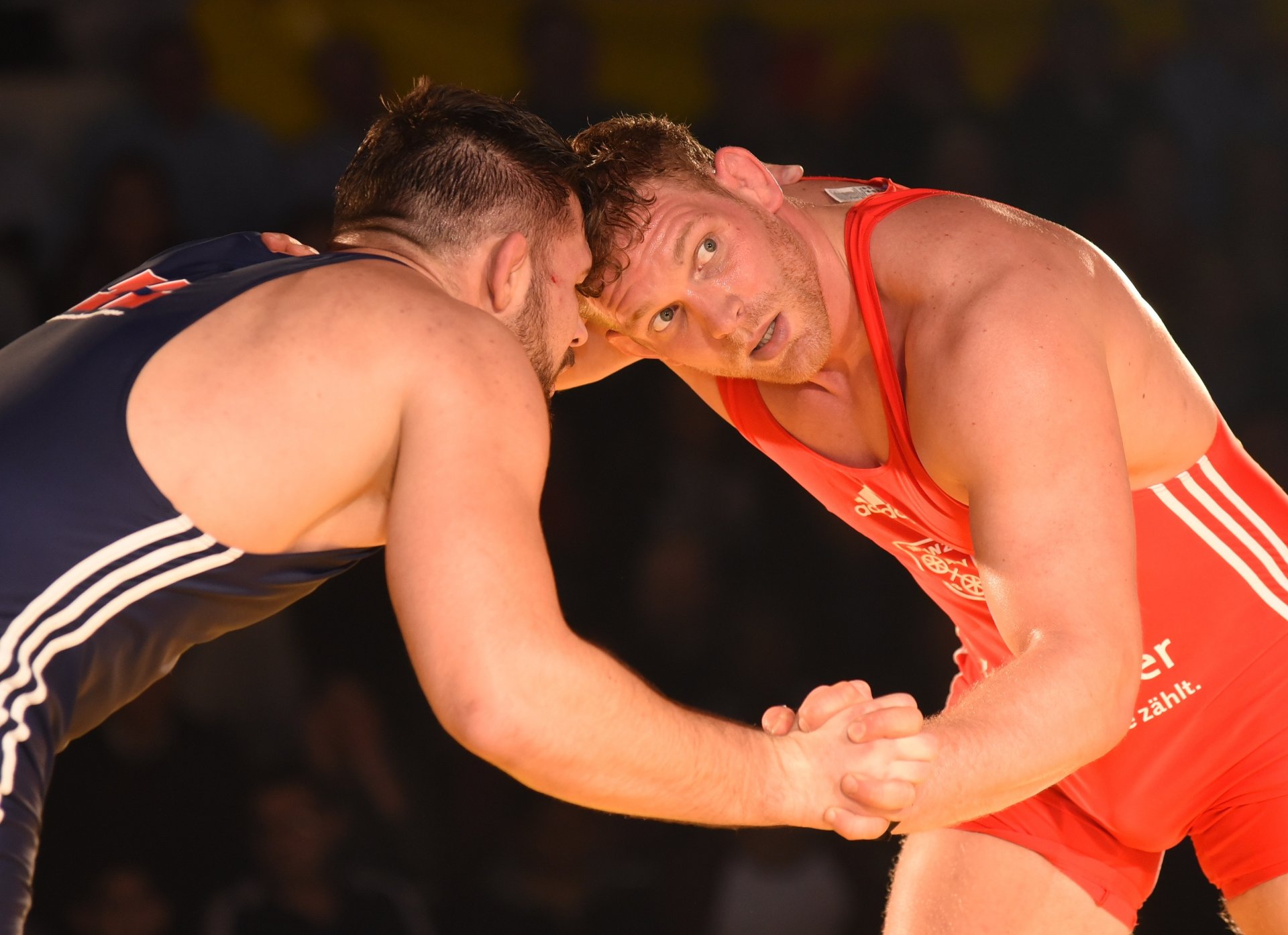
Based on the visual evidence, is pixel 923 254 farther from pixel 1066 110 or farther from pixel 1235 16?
pixel 1235 16

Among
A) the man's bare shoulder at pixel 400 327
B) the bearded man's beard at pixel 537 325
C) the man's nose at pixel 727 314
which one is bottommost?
the man's nose at pixel 727 314

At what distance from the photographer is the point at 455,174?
6.15 ft

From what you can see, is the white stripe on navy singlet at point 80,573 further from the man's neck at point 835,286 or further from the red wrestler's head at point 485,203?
the man's neck at point 835,286

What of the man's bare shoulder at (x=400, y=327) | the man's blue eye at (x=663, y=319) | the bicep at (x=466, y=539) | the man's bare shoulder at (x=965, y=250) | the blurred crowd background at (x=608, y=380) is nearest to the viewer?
the bicep at (x=466, y=539)

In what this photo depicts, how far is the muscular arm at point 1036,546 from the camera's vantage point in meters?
1.75

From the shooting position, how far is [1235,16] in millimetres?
5121

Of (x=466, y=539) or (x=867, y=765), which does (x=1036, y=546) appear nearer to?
(x=867, y=765)

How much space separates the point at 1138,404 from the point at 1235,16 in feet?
12.4

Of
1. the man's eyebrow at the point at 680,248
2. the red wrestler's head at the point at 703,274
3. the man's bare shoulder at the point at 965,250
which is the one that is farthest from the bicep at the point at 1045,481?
the man's eyebrow at the point at 680,248

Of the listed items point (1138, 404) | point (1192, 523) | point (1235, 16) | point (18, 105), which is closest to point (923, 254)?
point (1138, 404)

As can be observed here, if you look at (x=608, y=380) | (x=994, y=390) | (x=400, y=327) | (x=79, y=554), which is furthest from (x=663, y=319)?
(x=608, y=380)

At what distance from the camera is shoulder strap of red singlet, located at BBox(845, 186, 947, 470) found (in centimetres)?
210

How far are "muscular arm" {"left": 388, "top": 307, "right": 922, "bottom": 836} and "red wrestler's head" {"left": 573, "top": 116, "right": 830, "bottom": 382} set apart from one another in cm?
75

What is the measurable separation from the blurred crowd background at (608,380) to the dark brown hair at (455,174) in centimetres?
239
